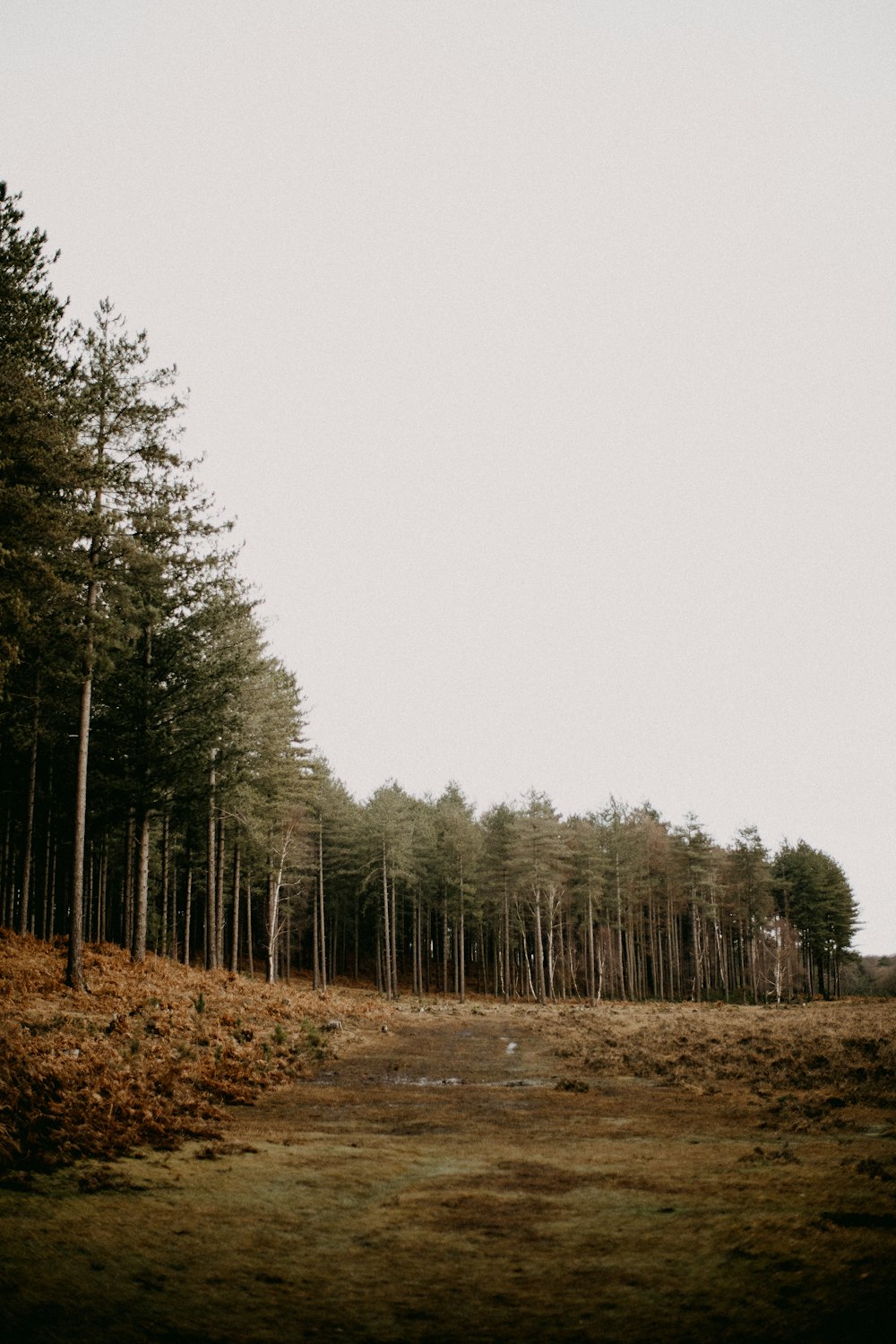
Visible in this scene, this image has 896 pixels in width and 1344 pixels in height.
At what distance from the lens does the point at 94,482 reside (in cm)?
1852

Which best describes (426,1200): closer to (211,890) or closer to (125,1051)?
(125,1051)

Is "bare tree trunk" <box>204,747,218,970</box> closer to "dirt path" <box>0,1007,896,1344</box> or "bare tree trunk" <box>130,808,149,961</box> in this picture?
"bare tree trunk" <box>130,808,149,961</box>

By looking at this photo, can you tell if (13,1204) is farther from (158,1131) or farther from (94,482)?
(94,482)

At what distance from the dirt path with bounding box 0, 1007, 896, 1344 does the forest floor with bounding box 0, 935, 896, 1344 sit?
0.02 m

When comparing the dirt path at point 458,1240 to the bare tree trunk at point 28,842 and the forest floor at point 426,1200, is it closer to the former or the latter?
the forest floor at point 426,1200

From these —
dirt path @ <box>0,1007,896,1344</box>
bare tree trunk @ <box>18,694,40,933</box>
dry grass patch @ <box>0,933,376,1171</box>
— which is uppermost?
bare tree trunk @ <box>18,694,40,933</box>

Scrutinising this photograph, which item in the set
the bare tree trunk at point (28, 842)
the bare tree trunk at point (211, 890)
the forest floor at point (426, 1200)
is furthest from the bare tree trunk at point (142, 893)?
the forest floor at point (426, 1200)

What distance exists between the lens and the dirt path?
4.07 metres

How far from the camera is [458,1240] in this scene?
5.37 m

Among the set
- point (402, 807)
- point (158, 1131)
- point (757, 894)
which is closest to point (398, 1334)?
point (158, 1131)

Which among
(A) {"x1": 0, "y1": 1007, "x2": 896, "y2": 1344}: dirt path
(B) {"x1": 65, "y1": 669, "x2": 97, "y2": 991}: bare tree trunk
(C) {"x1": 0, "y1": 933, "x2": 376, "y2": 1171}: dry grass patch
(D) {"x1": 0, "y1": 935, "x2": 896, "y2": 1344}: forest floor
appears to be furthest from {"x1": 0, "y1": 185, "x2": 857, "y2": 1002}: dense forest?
(A) {"x1": 0, "y1": 1007, "x2": 896, "y2": 1344}: dirt path

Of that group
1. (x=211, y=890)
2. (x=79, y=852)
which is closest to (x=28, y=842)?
(x=211, y=890)

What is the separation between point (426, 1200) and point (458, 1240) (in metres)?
1.10

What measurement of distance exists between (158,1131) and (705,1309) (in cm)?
658
